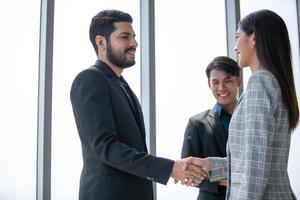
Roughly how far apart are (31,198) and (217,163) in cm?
146

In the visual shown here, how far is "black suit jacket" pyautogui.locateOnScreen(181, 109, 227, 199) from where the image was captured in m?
1.94

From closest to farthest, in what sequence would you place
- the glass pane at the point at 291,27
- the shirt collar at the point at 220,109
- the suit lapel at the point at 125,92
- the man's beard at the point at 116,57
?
the suit lapel at the point at 125,92
the man's beard at the point at 116,57
the shirt collar at the point at 220,109
the glass pane at the point at 291,27

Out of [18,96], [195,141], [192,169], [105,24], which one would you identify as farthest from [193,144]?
[18,96]

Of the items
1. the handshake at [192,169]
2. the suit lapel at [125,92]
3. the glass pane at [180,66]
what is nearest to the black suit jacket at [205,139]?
the handshake at [192,169]

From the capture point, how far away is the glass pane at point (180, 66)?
9.73 ft

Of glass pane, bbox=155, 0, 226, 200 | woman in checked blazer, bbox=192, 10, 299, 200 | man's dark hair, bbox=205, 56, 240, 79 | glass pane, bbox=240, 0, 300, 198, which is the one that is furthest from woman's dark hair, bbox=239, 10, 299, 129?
glass pane, bbox=240, 0, 300, 198

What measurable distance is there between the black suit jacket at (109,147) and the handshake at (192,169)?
0.12 metres

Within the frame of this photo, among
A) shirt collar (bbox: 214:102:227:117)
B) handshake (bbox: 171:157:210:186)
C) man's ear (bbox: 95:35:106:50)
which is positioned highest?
man's ear (bbox: 95:35:106:50)

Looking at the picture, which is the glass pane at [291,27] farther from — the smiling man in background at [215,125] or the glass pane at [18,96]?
the glass pane at [18,96]

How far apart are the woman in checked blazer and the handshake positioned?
13.4 inches

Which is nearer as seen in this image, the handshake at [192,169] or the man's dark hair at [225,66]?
the handshake at [192,169]

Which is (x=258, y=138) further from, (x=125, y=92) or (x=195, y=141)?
(x=195, y=141)

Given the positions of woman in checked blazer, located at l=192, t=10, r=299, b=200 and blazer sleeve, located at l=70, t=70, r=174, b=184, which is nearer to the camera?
woman in checked blazer, located at l=192, t=10, r=299, b=200

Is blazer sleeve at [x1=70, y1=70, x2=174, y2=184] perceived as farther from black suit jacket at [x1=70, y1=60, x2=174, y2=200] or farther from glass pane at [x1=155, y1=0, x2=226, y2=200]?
glass pane at [x1=155, y1=0, x2=226, y2=200]
